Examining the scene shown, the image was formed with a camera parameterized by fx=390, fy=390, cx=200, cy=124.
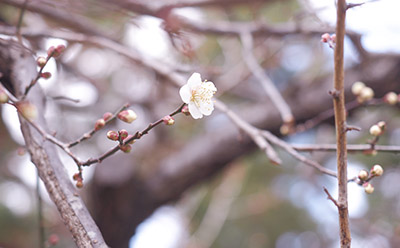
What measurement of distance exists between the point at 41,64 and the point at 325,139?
2.26m

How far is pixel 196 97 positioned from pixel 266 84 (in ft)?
2.14

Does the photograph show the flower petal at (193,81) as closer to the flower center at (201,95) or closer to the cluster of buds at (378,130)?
the flower center at (201,95)

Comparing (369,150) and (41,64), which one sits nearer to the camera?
(41,64)

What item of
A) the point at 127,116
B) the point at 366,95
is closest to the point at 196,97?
the point at 127,116

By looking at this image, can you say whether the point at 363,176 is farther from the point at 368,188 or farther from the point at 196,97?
the point at 196,97

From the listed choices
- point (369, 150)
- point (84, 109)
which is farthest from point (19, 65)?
point (84, 109)

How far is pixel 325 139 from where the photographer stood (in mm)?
2670

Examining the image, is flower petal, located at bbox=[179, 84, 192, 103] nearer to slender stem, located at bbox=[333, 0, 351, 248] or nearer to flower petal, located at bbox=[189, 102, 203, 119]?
flower petal, located at bbox=[189, 102, 203, 119]

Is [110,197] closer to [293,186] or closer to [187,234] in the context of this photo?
[187,234]

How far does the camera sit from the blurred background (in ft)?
4.84

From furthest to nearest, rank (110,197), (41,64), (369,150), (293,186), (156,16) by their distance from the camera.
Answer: (293,186), (110,197), (156,16), (369,150), (41,64)

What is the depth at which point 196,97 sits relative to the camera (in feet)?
2.40

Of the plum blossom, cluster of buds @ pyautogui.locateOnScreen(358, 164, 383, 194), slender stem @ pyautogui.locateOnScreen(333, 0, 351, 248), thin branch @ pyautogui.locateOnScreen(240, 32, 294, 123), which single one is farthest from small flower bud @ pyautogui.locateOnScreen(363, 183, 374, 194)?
thin branch @ pyautogui.locateOnScreen(240, 32, 294, 123)

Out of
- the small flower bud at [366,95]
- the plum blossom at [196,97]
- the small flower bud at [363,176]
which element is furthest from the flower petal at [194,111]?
the small flower bud at [366,95]
